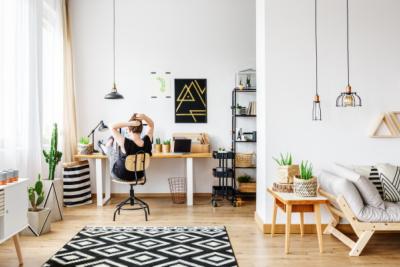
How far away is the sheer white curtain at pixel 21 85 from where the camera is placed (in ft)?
12.0

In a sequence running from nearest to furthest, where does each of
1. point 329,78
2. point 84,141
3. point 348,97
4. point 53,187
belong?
point 348,97
point 329,78
point 53,187
point 84,141

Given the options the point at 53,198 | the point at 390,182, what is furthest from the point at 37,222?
the point at 390,182

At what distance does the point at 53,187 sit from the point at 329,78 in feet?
11.4

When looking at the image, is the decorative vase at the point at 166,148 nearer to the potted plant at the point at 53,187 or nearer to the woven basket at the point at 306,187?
the potted plant at the point at 53,187

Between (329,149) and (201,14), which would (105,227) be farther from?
(201,14)

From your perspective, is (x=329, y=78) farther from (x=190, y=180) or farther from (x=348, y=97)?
(x=190, y=180)

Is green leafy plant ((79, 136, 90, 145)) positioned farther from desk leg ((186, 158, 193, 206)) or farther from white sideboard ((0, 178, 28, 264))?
white sideboard ((0, 178, 28, 264))

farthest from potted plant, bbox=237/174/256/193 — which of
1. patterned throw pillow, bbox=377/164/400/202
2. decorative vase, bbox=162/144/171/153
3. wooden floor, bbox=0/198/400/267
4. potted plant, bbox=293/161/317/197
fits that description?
patterned throw pillow, bbox=377/164/400/202

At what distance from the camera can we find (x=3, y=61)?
3607 millimetres

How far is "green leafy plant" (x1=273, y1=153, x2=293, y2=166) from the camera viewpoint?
146 inches

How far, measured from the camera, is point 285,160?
3.85m

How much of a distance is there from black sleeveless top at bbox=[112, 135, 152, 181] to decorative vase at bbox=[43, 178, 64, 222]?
71 centimetres

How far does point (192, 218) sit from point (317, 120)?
6.41 feet

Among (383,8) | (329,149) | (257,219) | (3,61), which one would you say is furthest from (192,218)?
(383,8)
